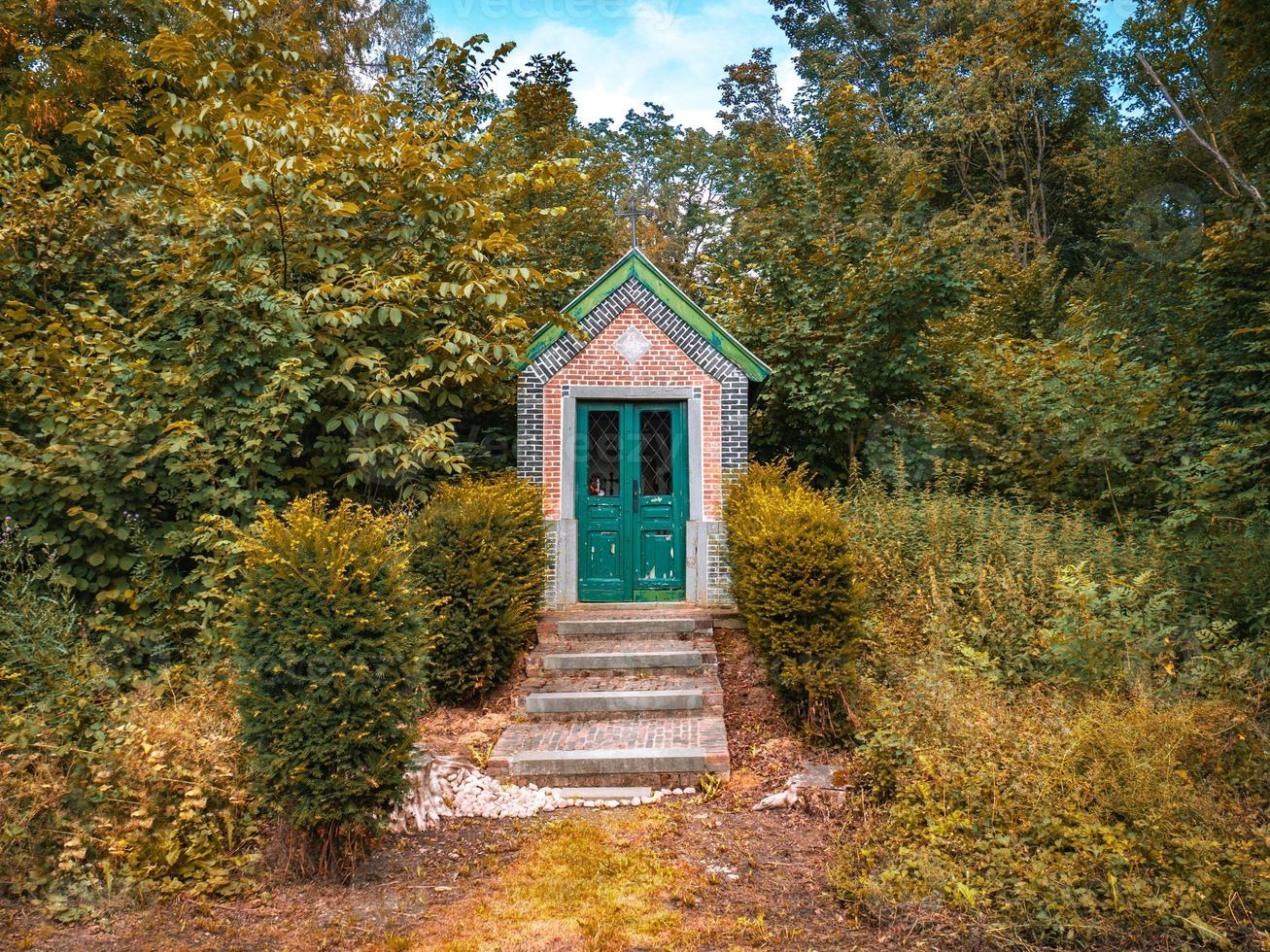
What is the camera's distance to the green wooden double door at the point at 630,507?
9.87 metres

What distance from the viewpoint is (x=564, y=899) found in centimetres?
448

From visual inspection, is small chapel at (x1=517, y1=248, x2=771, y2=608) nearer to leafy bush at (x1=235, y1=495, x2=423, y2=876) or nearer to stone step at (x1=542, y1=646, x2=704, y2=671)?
stone step at (x1=542, y1=646, x2=704, y2=671)

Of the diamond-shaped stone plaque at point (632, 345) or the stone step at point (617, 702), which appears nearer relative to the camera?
the stone step at point (617, 702)

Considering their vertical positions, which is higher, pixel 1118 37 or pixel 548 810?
pixel 1118 37

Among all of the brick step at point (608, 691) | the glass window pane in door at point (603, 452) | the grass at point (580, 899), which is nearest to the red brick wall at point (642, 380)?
the glass window pane in door at point (603, 452)

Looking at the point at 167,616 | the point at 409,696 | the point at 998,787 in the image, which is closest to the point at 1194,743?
the point at 998,787

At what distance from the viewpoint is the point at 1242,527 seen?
7.45 meters

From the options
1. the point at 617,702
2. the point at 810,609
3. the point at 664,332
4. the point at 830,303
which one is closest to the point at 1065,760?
the point at 810,609

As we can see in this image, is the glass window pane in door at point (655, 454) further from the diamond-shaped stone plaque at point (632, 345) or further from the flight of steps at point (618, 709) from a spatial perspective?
the flight of steps at point (618, 709)

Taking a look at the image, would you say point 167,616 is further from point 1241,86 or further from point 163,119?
point 1241,86

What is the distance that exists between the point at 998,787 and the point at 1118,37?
77.6 feet

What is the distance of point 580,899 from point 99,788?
2784 millimetres

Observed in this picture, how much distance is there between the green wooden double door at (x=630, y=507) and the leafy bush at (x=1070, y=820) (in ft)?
15.8

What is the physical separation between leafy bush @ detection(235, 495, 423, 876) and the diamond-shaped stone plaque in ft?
18.2
